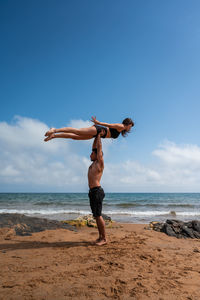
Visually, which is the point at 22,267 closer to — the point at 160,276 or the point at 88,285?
the point at 88,285

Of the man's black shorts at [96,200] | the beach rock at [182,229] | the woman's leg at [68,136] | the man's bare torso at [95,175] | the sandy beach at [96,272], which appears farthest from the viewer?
the beach rock at [182,229]

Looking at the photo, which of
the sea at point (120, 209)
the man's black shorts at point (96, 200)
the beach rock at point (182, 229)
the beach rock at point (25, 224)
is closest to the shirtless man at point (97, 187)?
the man's black shorts at point (96, 200)

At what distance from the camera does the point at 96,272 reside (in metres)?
3.10

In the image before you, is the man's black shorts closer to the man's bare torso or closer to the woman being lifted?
the man's bare torso

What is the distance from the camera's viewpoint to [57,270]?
3.21m

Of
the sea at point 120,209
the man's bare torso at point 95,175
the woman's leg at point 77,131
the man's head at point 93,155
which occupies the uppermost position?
the woman's leg at point 77,131

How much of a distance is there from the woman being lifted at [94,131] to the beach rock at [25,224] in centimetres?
322

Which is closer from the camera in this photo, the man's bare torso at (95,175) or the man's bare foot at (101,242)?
the man's bare foot at (101,242)

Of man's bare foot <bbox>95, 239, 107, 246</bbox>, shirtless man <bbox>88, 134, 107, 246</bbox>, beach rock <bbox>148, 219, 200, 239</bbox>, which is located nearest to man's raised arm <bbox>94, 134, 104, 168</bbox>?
shirtless man <bbox>88, 134, 107, 246</bbox>

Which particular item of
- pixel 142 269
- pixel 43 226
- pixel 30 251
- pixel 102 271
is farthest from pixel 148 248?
pixel 43 226

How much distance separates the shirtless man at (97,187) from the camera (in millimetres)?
5031

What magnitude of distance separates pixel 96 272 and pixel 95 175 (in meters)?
2.40

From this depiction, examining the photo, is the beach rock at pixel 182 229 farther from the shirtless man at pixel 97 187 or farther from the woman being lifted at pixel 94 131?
the woman being lifted at pixel 94 131

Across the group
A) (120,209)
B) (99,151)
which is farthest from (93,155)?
(120,209)
